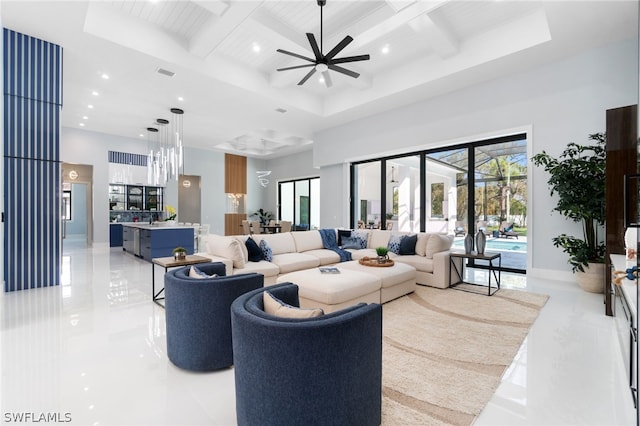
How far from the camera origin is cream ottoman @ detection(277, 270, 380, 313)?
3.32 m

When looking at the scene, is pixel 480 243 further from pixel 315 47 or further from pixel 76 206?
pixel 76 206

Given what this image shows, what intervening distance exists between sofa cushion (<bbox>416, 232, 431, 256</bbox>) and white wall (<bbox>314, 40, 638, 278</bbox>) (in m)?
1.87

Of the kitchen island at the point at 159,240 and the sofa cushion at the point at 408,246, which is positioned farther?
the kitchen island at the point at 159,240

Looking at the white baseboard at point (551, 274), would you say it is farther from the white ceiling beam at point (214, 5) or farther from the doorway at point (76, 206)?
the doorway at point (76, 206)

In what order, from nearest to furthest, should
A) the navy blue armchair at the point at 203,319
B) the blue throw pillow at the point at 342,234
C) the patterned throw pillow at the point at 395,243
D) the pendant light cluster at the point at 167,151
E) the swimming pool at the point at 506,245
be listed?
the navy blue armchair at the point at 203,319 → the patterned throw pillow at the point at 395,243 → the swimming pool at the point at 506,245 → the blue throw pillow at the point at 342,234 → the pendant light cluster at the point at 167,151

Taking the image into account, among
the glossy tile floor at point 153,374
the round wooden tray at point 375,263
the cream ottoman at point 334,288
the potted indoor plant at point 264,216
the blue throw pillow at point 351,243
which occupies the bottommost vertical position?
the glossy tile floor at point 153,374

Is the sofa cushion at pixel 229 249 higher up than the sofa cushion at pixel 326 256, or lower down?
higher up

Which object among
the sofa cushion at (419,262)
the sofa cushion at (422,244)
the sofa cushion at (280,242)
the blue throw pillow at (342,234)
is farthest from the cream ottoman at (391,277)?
the blue throw pillow at (342,234)

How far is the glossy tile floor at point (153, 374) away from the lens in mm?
1868

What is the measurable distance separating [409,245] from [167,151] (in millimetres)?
6694

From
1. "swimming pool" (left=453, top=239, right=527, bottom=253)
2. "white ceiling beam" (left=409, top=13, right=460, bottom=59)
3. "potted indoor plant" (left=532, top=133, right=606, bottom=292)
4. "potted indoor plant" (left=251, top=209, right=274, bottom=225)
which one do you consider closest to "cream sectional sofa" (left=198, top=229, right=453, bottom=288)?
"swimming pool" (left=453, top=239, right=527, bottom=253)

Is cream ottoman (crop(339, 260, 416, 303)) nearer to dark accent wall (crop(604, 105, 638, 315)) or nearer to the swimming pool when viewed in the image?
dark accent wall (crop(604, 105, 638, 315))

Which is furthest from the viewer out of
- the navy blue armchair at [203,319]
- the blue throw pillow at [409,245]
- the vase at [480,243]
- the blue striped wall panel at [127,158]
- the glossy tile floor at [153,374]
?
the blue striped wall panel at [127,158]

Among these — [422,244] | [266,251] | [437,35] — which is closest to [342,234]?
[422,244]
